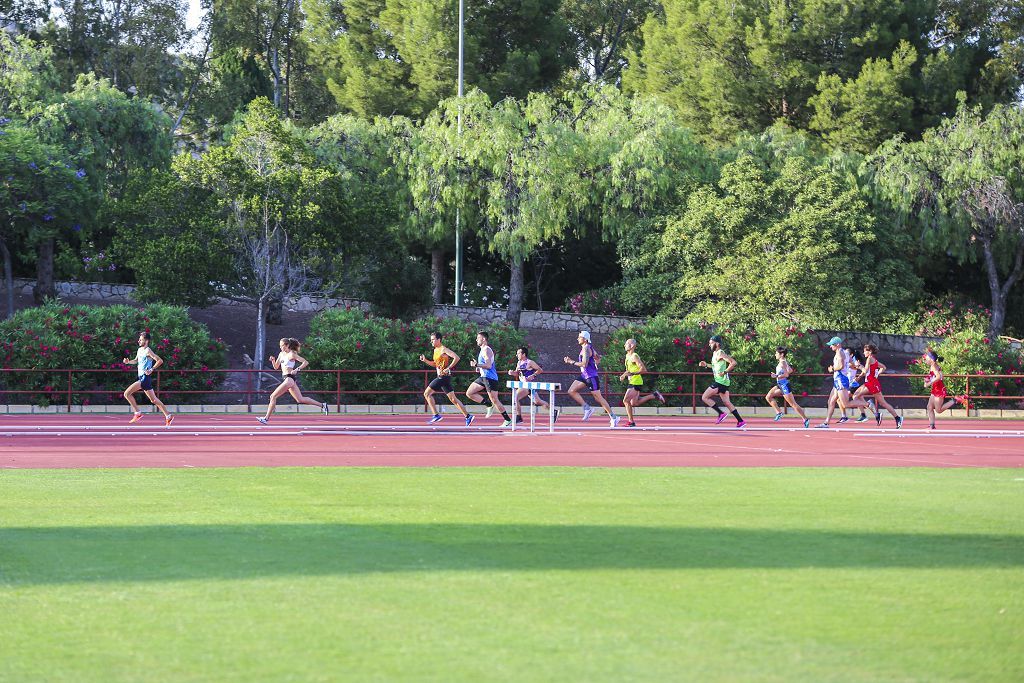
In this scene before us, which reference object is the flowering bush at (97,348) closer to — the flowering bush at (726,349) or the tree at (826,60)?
the flowering bush at (726,349)

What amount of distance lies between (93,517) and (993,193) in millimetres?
38119

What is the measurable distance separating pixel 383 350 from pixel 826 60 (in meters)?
24.9

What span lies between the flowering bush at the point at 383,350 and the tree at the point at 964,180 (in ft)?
55.0

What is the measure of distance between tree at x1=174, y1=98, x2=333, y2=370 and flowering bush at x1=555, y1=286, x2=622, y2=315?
43.9ft

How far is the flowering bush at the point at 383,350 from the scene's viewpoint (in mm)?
32625

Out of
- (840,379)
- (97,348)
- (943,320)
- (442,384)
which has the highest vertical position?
(943,320)

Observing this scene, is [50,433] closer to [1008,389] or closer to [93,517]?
[93,517]

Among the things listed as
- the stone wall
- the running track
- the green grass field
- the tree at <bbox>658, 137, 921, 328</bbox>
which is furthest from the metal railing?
the green grass field

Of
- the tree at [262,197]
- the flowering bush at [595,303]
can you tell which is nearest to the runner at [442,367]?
the tree at [262,197]

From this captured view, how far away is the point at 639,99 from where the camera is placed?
46.0m

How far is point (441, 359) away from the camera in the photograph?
81.4 ft

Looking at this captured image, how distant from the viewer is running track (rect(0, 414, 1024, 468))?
1755cm

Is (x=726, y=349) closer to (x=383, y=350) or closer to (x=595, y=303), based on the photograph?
(x=383, y=350)

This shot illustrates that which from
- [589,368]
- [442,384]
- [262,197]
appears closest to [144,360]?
[442,384]
